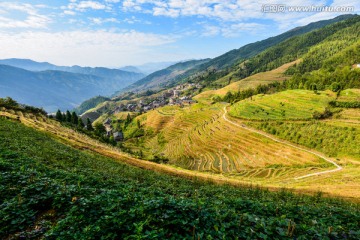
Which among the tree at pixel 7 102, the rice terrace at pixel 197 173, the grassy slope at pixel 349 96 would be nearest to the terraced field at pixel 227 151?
the rice terrace at pixel 197 173

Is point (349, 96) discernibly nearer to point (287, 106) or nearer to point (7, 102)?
point (287, 106)

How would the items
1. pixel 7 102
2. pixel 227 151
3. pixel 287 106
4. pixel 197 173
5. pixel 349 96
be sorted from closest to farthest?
1. pixel 197 173
2. pixel 7 102
3. pixel 227 151
4. pixel 349 96
5. pixel 287 106

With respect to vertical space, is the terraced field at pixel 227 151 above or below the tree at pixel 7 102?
below

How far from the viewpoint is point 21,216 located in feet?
27.9

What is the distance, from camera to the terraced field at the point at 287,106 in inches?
4156

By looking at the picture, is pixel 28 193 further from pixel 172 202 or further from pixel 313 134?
pixel 313 134

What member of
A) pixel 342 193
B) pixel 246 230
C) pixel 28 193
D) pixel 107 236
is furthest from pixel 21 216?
pixel 342 193

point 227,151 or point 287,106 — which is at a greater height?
point 287,106

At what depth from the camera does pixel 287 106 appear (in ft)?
382

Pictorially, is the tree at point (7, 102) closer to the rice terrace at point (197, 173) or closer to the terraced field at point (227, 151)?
the rice terrace at point (197, 173)

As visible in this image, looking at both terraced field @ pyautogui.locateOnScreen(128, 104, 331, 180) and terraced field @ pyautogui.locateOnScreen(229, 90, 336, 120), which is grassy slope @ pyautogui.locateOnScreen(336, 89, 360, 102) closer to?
terraced field @ pyautogui.locateOnScreen(229, 90, 336, 120)

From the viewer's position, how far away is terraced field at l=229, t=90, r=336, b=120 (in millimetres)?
105562

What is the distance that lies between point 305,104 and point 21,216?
129516mm

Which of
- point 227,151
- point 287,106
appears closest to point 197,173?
point 227,151
